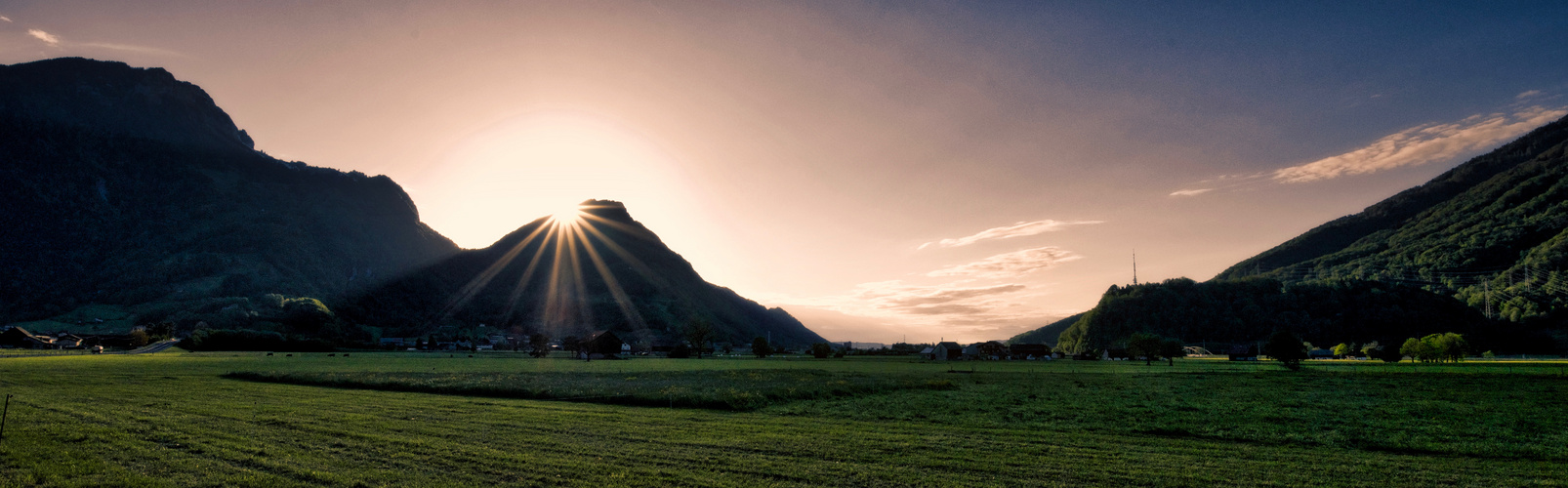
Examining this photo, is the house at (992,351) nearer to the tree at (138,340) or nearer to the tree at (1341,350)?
the tree at (1341,350)

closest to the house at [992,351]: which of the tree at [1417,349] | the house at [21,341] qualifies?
the tree at [1417,349]

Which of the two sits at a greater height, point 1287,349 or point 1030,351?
point 1287,349

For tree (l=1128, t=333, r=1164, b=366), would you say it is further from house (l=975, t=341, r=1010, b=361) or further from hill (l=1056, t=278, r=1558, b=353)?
hill (l=1056, t=278, r=1558, b=353)

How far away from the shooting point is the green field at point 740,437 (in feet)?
38.9

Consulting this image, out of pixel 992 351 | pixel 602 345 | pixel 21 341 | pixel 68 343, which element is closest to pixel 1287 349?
pixel 992 351

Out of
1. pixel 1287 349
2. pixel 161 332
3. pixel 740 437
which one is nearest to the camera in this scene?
pixel 740 437

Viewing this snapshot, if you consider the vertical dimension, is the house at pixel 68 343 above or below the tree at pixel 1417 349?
below

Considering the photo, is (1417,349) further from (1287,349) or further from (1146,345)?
(1287,349)

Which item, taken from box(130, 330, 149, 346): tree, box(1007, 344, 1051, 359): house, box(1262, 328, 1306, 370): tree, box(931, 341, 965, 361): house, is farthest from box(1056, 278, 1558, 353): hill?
box(130, 330, 149, 346): tree

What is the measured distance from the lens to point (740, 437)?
1691cm

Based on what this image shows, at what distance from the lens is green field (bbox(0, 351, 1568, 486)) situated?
11.9 m

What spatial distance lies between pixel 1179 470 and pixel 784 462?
8283 mm

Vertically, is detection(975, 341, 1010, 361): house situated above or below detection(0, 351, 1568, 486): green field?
below

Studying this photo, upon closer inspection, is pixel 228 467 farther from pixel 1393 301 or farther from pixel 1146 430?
pixel 1393 301
